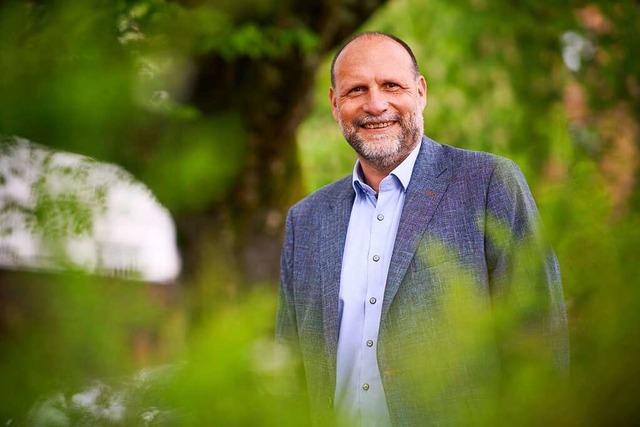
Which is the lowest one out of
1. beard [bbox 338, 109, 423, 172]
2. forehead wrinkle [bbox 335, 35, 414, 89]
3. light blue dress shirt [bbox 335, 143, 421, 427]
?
light blue dress shirt [bbox 335, 143, 421, 427]

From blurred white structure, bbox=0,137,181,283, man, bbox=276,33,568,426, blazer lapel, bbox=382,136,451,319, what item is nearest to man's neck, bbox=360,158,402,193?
man, bbox=276,33,568,426

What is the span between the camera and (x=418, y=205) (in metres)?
2.52

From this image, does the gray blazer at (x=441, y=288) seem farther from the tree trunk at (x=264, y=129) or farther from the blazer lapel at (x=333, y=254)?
the tree trunk at (x=264, y=129)

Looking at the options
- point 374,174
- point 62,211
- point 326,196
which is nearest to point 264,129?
point 326,196

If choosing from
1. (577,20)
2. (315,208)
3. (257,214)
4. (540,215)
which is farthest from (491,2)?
(540,215)

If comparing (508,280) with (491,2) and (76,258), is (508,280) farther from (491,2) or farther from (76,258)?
(491,2)

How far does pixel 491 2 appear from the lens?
7195 millimetres

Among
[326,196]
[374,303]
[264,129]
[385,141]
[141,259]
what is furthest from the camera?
[264,129]

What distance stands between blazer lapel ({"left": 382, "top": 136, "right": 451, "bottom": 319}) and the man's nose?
213 millimetres

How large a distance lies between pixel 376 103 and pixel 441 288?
197cm

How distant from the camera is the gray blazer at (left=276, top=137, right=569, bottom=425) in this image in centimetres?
63

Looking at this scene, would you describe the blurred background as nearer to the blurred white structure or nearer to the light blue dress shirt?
the blurred white structure

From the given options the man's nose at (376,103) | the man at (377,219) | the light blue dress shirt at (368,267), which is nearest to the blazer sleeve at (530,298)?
the man at (377,219)

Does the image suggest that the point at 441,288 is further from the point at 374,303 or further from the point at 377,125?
the point at 377,125
